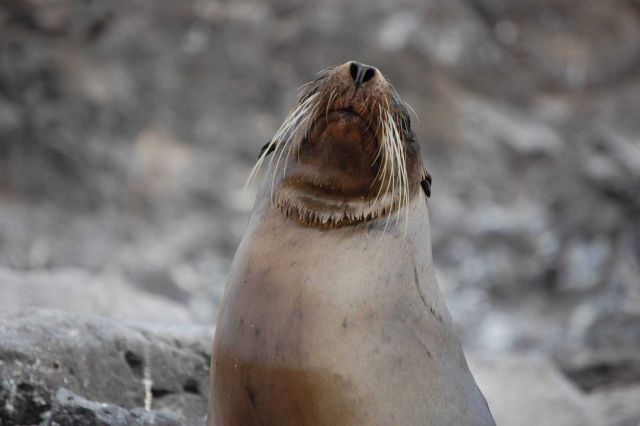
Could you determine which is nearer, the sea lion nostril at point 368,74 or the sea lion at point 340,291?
the sea lion at point 340,291

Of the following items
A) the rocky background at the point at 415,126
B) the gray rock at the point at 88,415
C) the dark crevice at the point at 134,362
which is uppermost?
the rocky background at the point at 415,126

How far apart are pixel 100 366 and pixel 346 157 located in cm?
144

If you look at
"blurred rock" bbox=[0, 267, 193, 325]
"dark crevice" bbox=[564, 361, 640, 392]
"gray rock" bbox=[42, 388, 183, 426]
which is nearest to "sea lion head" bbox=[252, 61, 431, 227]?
"gray rock" bbox=[42, 388, 183, 426]

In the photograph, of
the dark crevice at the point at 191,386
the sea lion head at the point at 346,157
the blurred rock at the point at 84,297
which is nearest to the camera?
the sea lion head at the point at 346,157

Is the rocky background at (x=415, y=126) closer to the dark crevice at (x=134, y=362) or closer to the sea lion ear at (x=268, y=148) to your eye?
the dark crevice at (x=134, y=362)

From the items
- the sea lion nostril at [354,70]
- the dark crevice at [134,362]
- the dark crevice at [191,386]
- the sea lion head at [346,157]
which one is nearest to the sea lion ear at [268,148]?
the sea lion head at [346,157]

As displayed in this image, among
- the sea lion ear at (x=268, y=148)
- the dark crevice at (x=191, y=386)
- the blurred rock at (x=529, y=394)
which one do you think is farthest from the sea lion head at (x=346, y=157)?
the blurred rock at (x=529, y=394)

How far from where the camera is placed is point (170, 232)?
11.3 meters

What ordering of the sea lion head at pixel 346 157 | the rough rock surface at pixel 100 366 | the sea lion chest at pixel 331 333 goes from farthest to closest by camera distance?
the rough rock surface at pixel 100 366 → the sea lion head at pixel 346 157 → the sea lion chest at pixel 331 333

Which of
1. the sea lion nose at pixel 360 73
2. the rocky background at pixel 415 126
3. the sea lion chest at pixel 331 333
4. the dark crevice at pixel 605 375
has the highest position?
the rocky background at pixel 415 126

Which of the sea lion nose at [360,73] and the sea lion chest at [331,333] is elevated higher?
the sea lion nose at [360,73]

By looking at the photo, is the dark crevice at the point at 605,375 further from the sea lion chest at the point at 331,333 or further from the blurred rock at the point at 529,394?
the sea lion chest at the point at 331,333

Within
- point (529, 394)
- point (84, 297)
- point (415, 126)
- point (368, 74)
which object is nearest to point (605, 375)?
point (529, 394)

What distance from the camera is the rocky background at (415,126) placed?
11094 mm
